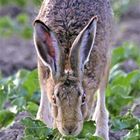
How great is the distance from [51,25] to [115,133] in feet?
4.38

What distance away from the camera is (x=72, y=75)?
8203 millimetres

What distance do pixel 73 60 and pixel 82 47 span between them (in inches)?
6.1

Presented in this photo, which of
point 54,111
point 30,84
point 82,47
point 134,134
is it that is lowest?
point 134,134

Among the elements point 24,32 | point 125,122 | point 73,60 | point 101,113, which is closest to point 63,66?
point 73,60

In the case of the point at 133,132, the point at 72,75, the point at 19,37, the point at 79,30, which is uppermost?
the point at 19,37

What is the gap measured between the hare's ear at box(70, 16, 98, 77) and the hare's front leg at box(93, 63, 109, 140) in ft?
3.06

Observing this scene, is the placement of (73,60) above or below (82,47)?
below

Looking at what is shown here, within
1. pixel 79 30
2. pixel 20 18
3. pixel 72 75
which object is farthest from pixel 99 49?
pixel 20 18

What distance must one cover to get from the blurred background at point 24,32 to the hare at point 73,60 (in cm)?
257

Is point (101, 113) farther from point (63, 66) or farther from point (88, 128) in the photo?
point (63, 66)

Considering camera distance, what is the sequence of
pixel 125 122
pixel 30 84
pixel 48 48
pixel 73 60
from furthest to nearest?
pixel 30 84
pixel 125 122
pixel 48 48
pixel 73 60

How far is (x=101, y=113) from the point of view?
9.30m

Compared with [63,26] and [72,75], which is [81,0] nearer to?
[63,26]

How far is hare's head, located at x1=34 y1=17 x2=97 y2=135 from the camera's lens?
317 inches
